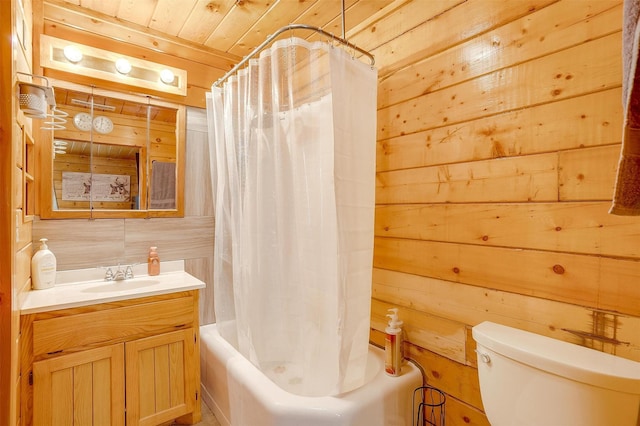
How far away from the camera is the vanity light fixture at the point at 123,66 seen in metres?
1.94

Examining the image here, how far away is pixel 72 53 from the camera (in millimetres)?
1794

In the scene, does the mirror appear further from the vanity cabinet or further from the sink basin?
the vanity cabinet

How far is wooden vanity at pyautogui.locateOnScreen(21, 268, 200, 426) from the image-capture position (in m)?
1.43

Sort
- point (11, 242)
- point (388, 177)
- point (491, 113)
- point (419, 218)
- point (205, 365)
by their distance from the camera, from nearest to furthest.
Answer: point (11, 242), point (491, 113), point (419, 218), point (388, 177), point (205, 365)

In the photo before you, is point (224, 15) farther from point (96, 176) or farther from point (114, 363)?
point (114, 363)

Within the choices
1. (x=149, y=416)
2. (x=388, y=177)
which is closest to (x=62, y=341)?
(x=149, y=416)

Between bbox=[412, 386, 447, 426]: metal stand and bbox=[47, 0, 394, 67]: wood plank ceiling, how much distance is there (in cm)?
204

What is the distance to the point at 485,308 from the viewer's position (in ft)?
4.45

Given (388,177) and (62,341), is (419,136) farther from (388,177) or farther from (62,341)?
(62,341)

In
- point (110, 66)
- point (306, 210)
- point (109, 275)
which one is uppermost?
point (110, 66)

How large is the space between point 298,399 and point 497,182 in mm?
1224

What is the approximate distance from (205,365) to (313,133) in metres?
1.56

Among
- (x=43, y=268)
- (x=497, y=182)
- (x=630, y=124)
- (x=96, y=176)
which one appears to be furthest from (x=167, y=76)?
(x=630, y=124)

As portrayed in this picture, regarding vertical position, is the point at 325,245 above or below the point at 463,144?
below
